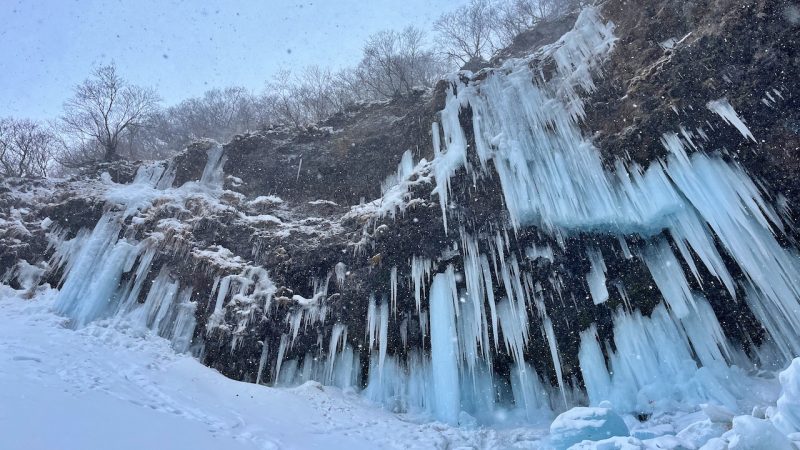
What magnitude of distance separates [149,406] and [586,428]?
21.1ft

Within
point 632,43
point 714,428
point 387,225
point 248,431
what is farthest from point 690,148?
point 248,431

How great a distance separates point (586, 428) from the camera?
6398mm

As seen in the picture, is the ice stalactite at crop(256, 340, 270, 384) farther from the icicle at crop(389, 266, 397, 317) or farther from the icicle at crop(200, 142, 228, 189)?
the icicle at crop(200, 142, 228, 189)

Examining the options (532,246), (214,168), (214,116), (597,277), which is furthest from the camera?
(214,116)

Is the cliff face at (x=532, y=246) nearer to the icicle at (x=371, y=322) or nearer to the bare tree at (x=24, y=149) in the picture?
the icicle at (x=371, y=322)

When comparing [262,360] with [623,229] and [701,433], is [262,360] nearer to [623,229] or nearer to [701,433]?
[623,229]

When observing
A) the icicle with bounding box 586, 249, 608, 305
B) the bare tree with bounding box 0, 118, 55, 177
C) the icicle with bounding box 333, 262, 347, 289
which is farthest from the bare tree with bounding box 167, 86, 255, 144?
the icicle with bounding box 586, 249, 608, 305

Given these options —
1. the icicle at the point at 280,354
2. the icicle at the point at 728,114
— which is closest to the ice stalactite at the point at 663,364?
→ the icicle at the point at 728,114

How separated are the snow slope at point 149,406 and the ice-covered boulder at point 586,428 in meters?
1.75

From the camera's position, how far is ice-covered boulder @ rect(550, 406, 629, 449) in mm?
6355

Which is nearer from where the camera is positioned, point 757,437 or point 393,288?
point 757,437

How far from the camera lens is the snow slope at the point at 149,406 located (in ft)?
15.2

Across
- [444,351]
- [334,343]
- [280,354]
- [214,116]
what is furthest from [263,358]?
[214,116]

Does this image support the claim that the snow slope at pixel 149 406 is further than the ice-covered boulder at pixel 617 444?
No
